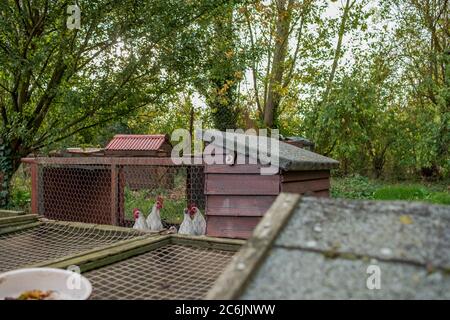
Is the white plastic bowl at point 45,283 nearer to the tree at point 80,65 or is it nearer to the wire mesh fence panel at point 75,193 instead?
the wire mesh fence panel at point 75,193

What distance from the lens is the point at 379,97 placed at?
1304 centimetres

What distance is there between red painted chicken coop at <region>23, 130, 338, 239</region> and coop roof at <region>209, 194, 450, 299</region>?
2611 mm

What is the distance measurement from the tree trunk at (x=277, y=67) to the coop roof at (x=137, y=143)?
13.2 feet

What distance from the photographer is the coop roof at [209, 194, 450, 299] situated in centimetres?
88

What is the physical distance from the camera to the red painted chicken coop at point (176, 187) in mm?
4020

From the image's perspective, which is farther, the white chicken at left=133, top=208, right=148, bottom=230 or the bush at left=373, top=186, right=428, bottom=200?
the bush at left=373, top=186, right=428, bottom=200

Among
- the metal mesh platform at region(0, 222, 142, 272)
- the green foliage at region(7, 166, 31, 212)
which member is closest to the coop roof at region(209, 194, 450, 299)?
the metal mesh platform at region(0, 222, 142, 272)

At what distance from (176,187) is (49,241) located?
440cm

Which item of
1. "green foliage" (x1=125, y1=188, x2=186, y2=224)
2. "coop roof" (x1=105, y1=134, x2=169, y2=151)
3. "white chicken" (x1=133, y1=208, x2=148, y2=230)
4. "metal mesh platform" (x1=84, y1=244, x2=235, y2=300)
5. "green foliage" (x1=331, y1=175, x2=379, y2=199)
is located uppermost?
"coop roof" (x1=105, y1=134, x2=169, y2=151)

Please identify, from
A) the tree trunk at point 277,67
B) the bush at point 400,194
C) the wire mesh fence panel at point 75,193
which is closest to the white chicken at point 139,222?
the wire mesh fence panel at point 75,193

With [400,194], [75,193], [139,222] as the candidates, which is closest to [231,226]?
[139,222]

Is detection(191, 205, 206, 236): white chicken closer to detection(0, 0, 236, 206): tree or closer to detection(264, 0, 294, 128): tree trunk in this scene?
detection(0, 0, 236, 206): tree

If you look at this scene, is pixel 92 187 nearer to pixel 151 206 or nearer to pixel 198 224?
pixel 151 206
